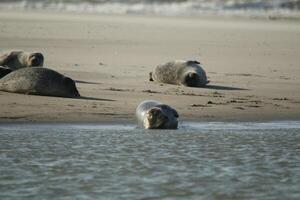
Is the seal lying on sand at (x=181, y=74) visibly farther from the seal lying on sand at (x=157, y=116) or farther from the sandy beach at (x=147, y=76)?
the seal lying on sand at (x=157, y=116)

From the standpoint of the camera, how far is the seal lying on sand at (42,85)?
12.8 metres

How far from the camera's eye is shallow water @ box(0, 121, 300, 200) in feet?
25.5

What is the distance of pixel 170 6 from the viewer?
6794 cm

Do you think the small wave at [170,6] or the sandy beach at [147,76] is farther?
the small wave at [170,6]

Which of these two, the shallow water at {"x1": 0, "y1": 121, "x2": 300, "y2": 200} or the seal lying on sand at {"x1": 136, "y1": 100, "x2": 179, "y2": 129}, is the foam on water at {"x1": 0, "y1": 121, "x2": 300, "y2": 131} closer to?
the shallow water at {"x1": 0, "y1": 121, "x2": 300, "y2": 200}

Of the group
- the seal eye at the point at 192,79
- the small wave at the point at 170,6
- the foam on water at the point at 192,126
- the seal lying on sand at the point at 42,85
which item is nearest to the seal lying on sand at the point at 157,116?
the foam on water at the point at 192,126

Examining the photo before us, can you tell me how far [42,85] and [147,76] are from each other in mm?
3429

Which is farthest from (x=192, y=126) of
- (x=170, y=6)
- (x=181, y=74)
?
(x=170, y=6)

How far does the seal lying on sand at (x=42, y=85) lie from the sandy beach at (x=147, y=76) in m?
0.17

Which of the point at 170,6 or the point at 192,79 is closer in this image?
the point at 192,79

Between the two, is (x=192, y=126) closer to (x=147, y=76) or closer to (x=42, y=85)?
(x=42, y=85)

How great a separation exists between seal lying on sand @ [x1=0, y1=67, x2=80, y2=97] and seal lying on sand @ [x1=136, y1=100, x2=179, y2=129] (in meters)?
2.04

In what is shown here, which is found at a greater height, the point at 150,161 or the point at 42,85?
the point at 42,85

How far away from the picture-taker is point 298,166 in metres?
9.15
